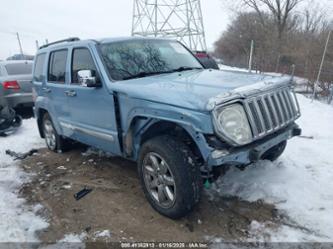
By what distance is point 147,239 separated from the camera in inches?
120

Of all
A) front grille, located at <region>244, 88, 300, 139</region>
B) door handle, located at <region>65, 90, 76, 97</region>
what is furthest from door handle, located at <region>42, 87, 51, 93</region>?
front grille, located at <region>244, 88, 300, 139</region>

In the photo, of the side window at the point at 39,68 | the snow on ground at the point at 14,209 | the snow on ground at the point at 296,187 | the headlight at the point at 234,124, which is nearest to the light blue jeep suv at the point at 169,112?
the headlight at the point at 234,124

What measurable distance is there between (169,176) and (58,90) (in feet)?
8.96

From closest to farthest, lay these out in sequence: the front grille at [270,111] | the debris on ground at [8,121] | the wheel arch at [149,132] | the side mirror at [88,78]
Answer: the front grille at [270,111]
the wheel arch at [149,132]
the side mirror at [88,78]
the debris on ground at [8,121]

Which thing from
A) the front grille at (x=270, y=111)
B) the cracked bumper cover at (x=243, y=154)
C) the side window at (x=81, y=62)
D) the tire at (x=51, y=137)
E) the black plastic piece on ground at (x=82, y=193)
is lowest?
the black plastic piece on ground at (x=82, y=193)

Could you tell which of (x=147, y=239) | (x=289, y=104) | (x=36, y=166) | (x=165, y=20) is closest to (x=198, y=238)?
(x=147, y=239)

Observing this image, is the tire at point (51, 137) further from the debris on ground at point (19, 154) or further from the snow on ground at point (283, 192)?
the snow on ground at point (283, 192)

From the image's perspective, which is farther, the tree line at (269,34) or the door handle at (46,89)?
the tree line at (269,34)

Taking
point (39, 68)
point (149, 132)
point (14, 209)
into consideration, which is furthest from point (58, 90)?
point (149, 132)

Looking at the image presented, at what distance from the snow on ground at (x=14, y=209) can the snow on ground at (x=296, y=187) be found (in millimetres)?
2265

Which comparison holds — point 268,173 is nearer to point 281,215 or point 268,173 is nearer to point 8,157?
point 281,215

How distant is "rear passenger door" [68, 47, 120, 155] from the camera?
3.89 m

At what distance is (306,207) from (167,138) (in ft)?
5.60

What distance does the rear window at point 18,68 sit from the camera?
28.0 ft
